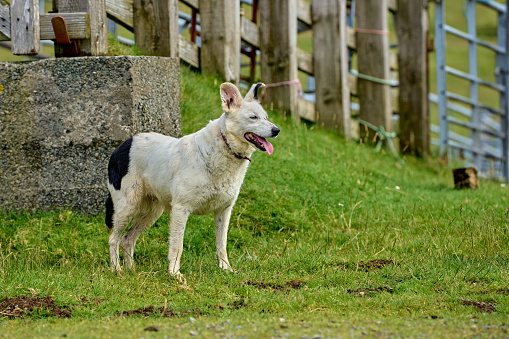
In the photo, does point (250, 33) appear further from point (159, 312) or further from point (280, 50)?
point (159, 312)

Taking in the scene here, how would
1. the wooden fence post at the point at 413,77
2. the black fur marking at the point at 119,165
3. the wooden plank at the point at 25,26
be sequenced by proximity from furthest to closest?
the wooden fence post at the point at 413,77 → the wooden plank at the point at 25,26 → the black fur marking at the point at 119,165

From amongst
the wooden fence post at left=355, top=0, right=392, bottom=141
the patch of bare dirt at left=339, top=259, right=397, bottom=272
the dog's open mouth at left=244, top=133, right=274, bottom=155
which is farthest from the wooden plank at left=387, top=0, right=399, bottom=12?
the dog's open mouth at left=244, top=133, right=274, bottom=155

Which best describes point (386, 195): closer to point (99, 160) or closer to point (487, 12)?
point (99, 160)

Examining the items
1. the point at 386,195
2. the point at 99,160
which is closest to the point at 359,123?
the point at 386,195

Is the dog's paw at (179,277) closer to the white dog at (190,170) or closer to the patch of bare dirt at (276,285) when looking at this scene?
the white dog at (190,170)

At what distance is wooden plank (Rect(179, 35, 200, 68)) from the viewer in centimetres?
982

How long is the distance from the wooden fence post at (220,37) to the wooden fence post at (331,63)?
1946mm

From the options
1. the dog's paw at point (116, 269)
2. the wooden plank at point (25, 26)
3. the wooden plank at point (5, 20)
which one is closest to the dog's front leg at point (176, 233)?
the dog's paw at point (116, 269)

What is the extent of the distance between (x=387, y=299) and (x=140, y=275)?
219 centimetres

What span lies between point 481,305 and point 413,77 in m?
8.44

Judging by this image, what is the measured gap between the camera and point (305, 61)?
1167 cm

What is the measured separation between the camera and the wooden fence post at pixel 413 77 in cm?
1283

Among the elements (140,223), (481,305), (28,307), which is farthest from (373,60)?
(28,307)

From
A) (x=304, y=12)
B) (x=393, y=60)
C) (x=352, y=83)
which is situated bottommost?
(x=352, y=83)
